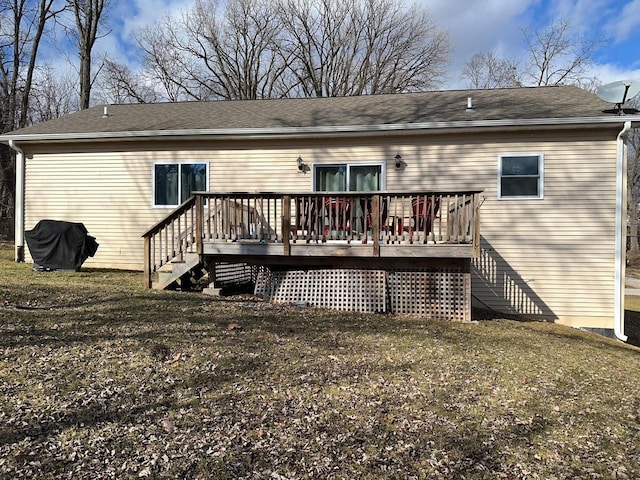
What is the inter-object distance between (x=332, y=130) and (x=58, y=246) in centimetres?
602

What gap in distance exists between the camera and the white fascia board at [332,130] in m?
8.02

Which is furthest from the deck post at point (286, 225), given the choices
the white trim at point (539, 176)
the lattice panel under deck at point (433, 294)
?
the white trim at point (539, 176)

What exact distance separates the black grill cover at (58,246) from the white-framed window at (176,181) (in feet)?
5.57

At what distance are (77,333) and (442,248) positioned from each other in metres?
5.06

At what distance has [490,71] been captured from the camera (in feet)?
96.9

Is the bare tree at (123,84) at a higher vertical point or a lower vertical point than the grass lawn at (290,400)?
higher

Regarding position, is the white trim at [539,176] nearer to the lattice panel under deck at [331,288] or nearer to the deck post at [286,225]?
the lattice panel under deck at [331,288]

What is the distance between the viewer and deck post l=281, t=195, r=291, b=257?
721cm

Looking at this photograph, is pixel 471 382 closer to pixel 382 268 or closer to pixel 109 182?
pixel 382 268

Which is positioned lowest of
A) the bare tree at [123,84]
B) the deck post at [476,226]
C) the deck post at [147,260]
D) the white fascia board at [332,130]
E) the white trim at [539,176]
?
the deck post at [147,260]

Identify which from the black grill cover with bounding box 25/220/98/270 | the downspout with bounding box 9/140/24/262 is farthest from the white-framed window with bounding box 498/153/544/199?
the downspout with bounding box 9/140/24/262

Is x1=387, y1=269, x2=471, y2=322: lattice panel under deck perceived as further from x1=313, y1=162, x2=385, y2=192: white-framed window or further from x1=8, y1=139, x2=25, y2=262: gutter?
x1=8, y1=139, x2=25, y2=262: gutter

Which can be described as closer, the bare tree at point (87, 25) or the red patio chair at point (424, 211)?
the red patio chair at point (424, 211)

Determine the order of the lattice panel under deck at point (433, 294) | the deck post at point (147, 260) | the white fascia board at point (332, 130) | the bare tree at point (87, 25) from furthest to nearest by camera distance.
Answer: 1. the bare tree at point (87, 25)
2. the white fascia board at point (332, 130)
3. the deck post at point (147, 260)
4. the lattice panel under deck at point (433, 294)
